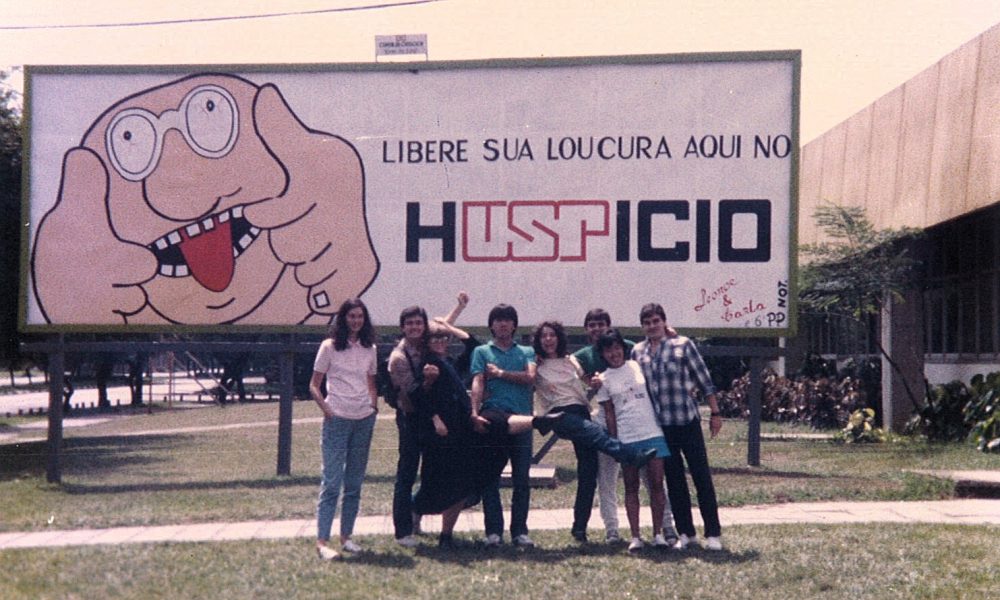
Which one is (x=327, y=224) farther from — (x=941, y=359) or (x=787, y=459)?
(x=941, y=359)

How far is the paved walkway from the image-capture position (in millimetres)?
9672

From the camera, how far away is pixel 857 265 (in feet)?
62.2

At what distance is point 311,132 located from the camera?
14312 mm

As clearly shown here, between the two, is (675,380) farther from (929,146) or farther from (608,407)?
(929,146)

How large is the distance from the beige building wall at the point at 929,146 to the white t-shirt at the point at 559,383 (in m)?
8.55

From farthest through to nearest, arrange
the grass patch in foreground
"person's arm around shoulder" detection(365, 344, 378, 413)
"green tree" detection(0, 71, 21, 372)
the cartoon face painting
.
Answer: "green tree" detection(0, 71, 21, 372), the cartoon face painting, "person's arm around shoulder" detection(365, 344, 378, 413), the grass patch in foreground

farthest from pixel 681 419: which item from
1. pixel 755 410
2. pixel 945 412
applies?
pixel 945 412

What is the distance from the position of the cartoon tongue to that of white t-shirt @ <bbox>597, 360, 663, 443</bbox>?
699 cm

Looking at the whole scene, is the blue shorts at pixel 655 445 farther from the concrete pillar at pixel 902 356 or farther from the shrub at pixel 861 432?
the concrete pillar at pixel 902 356

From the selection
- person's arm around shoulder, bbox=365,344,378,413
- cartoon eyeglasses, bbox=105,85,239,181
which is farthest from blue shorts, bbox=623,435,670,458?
cartoon eyeglasses, bbox=105,85,239,181

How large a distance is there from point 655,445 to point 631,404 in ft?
1.13

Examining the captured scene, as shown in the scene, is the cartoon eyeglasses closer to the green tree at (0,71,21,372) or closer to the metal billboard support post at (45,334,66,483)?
the metal billboard support post at (45,334,66,483)

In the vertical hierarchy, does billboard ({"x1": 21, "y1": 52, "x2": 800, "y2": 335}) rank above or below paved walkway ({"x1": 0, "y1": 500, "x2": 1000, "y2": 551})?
above

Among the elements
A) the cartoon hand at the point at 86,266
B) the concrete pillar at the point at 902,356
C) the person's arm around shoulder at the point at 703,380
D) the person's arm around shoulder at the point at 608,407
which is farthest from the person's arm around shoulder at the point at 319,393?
the concrete pillar at the point at 902,356
